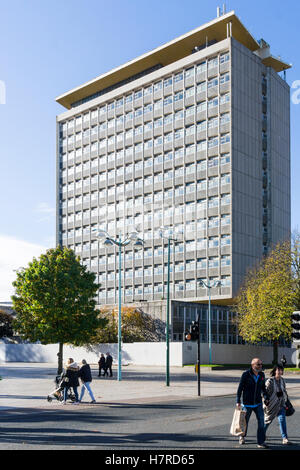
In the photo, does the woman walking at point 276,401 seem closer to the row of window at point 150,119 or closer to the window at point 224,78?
Result: the row of window at point 150,119

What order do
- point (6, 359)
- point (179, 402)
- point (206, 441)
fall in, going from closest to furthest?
point (206, 441), point (179, 402), point (6, 359)

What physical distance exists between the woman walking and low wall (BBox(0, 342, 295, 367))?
43.6 metres

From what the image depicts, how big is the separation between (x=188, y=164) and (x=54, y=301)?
50.4 metres

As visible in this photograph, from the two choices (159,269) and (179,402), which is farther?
(159,269)

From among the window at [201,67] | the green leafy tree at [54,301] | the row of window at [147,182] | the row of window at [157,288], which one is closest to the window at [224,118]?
the row of window at [147,182]

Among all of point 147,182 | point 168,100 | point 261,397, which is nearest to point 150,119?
point 168,100

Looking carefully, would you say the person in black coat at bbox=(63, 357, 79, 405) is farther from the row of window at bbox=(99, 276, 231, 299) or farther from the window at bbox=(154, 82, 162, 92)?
the window at bbox=(154, 82, 162, 92)

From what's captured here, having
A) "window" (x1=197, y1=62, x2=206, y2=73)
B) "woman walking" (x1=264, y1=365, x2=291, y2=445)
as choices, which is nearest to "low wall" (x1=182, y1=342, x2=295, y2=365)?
"window" (x1=197, y1=62, x2=206, y2=73)

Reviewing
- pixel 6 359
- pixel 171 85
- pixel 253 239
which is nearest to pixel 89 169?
pixel 171 85

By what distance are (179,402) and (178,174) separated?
6752cm

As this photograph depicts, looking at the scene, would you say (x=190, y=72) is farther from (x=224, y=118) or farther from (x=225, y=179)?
(x=225, y=179)

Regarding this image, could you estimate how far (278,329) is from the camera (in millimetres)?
51750

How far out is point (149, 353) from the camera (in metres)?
59.8
